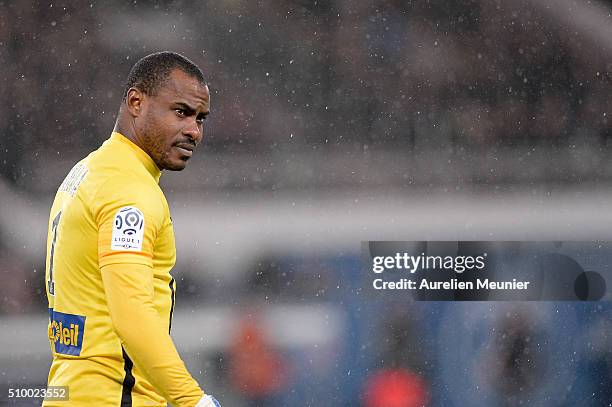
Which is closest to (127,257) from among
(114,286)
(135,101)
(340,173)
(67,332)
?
(114,286)

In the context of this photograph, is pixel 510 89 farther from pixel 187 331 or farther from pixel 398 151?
pixel 187 331

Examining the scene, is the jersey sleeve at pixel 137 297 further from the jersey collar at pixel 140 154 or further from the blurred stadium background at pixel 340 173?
the blurred stadium background at pixel 340 173

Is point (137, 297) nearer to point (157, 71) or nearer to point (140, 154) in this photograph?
point (140, 154)

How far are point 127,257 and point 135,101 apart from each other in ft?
1.21

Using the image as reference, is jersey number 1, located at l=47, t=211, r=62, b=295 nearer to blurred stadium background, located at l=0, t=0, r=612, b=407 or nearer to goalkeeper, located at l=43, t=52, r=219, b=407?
goalkeeper, located at l=43, t=52, r=219, b=407

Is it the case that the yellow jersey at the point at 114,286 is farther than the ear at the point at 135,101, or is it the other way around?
the ear at the point at 135,101

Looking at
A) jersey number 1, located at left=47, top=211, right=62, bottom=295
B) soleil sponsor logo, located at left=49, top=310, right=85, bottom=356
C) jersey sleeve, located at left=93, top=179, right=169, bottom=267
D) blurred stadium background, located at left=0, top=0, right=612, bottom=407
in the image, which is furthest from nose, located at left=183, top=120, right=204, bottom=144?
blurred stadium background, located at left=0, top=0, right=612, bottom=407

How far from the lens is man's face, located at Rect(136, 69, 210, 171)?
2.07 metres

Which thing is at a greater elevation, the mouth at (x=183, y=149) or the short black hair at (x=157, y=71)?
the short black hair at (x=157, y=71)

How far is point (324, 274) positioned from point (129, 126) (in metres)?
1.48

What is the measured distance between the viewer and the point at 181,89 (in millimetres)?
2068

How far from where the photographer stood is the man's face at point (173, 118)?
6.80ft

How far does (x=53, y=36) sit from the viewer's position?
3643 millimetres

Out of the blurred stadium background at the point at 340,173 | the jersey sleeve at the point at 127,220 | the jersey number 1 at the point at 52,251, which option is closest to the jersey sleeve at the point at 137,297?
the jersey sleeve at the point at 127,220
